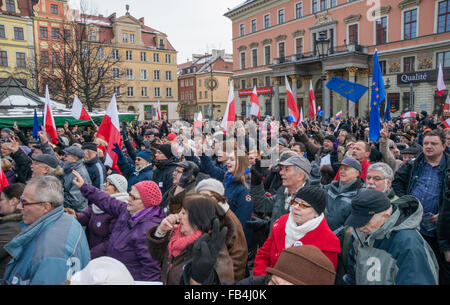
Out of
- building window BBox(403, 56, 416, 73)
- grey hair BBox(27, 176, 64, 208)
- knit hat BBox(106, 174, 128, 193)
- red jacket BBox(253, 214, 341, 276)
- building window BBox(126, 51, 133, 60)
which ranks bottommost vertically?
red jacket BBox(253, 214, 341, 276)

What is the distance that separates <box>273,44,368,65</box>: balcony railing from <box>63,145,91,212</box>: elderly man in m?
30.5

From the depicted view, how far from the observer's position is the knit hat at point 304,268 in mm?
1798

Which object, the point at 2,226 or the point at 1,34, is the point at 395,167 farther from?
the point at 1,34

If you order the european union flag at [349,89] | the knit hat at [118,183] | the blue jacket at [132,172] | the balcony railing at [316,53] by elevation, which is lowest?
the blue jacket at [132,172]

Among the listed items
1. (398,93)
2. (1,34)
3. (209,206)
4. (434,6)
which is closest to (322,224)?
(209,206)

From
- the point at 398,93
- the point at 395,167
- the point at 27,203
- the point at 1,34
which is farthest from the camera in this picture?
the point at 1,34

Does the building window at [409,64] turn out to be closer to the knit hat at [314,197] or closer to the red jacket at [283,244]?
the knit hat at [314,197]

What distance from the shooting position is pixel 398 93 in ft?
98.1

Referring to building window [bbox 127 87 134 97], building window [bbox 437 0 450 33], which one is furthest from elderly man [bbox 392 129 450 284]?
building window [bbox 127 87 134 97]

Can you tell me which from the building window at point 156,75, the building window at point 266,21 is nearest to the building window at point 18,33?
the building window at point 156,75

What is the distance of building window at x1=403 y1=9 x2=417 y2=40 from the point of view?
29.5 metres

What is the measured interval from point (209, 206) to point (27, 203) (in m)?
1.45

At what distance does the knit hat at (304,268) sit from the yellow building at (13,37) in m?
48.7

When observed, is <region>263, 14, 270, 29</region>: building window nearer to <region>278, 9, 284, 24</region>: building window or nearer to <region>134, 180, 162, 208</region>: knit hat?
<region>278, 9, 284, 24</region>: building window
